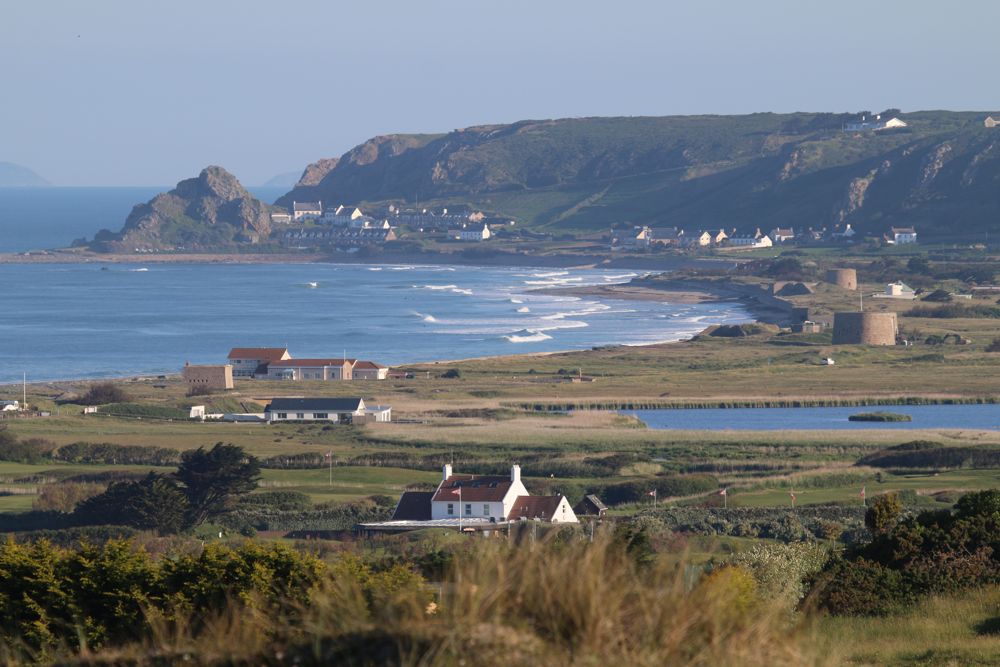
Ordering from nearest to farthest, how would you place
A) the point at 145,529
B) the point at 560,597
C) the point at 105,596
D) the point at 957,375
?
the point at 560,597
the point at 105,596
the point at 145,529
the point at 957,375

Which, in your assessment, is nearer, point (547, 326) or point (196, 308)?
point (547, 326)

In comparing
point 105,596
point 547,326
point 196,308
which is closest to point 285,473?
point 105,596

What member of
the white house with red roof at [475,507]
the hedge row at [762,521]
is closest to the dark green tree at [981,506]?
the hedge row at [762,521]

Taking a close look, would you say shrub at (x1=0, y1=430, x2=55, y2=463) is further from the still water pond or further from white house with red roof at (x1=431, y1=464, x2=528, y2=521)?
the still water pond

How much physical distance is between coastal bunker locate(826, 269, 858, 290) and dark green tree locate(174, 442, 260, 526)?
8684cm

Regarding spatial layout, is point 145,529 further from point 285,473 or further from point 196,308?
point 196,308

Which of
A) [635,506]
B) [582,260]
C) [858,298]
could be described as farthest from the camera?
[582,260]

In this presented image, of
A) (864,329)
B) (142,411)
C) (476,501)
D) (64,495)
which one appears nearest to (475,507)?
(476,501)

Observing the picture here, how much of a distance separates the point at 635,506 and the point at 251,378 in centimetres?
3942

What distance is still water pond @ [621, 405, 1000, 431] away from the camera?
175ft

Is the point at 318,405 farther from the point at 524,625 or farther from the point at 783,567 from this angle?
the point at 524,625

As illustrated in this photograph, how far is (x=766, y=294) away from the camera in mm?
117000

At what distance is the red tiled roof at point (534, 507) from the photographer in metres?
32.0

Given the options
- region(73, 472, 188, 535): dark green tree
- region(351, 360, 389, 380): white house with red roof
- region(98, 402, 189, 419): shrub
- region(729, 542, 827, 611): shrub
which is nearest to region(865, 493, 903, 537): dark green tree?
region(729, 542, 827, 611): shrub
